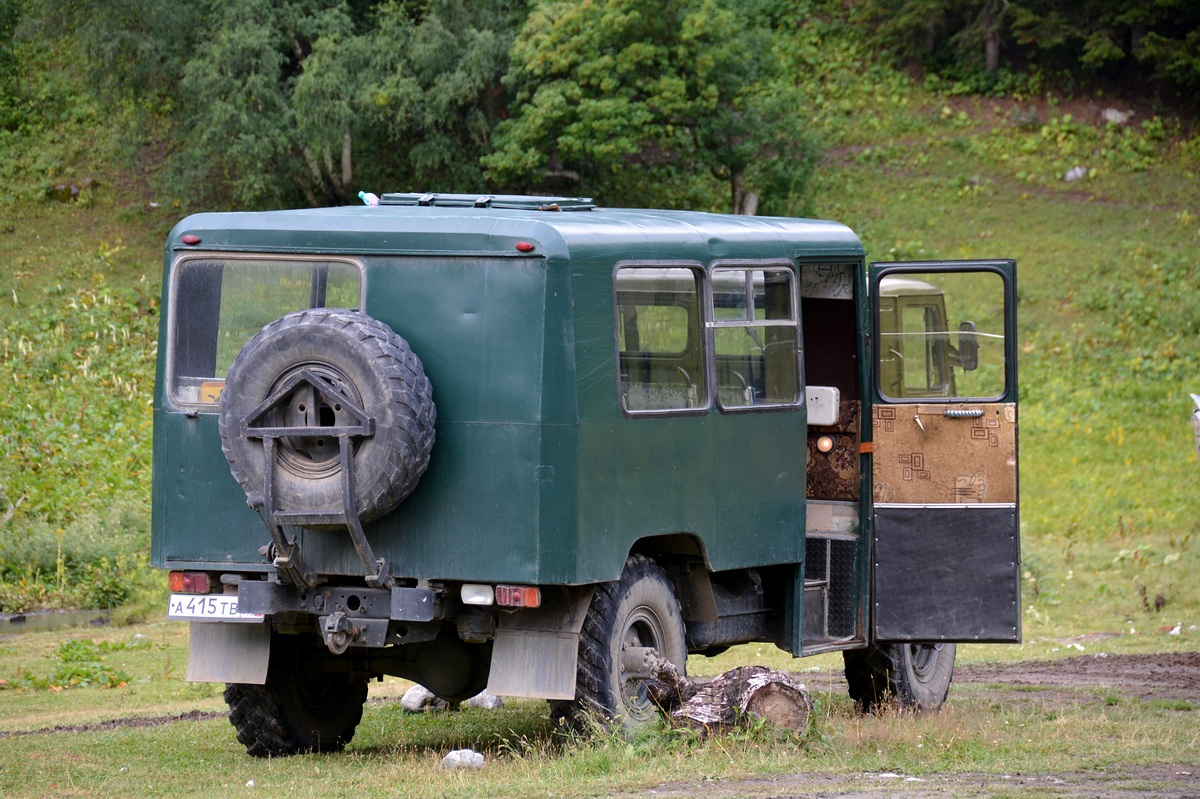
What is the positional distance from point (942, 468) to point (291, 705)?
13.4 ft

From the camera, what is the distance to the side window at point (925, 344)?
981 centimetres

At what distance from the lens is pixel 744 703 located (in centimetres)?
824

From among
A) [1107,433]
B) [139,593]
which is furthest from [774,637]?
[1107,433]

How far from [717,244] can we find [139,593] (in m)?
9.91

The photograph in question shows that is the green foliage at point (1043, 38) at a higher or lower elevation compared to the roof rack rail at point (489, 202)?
higher

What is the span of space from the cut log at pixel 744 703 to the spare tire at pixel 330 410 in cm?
194

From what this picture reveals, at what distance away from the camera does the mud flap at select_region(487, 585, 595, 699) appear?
7.91 m

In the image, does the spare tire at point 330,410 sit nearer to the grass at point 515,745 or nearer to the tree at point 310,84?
the grass at point 515,745

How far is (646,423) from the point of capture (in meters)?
8.09

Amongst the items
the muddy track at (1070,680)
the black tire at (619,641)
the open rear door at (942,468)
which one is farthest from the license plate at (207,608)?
the open rear door at (942,468)

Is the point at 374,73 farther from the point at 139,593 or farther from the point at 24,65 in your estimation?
the point at 139,593

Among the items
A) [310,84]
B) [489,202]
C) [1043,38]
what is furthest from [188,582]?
[1043,38]

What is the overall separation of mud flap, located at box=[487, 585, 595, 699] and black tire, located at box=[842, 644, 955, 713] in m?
3.05

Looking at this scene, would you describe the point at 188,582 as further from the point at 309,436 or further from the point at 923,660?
the point at 923,660
